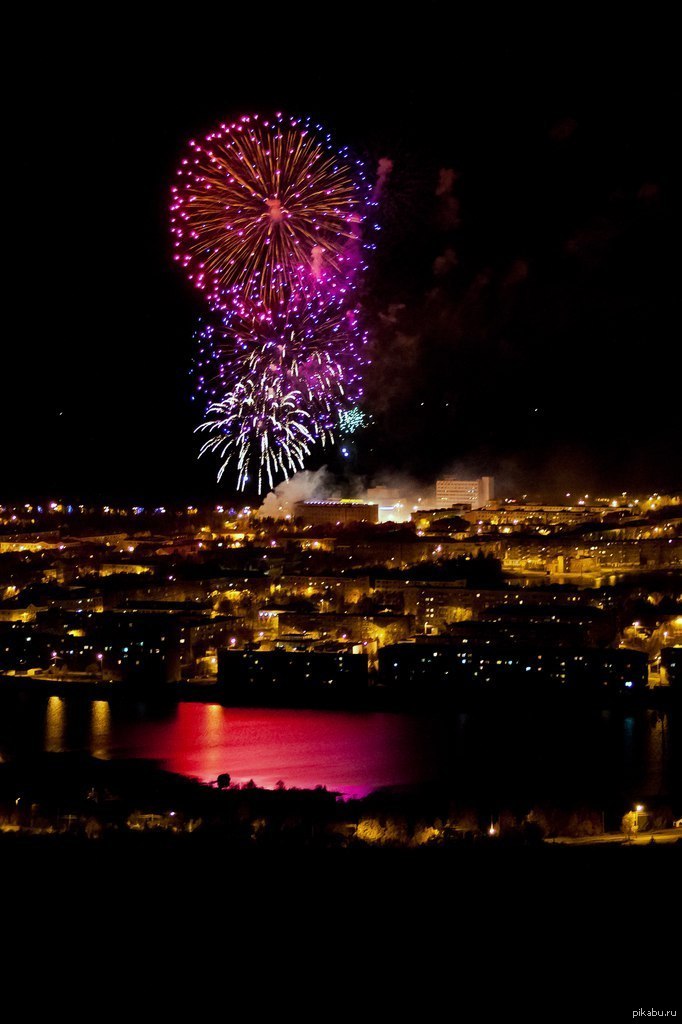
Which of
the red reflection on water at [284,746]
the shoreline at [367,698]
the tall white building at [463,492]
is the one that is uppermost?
the tall white building at [463,492]

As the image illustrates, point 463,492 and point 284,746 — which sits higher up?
point 463,492

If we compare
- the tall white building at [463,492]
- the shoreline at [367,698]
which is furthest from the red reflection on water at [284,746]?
the tall white building at [463,492]

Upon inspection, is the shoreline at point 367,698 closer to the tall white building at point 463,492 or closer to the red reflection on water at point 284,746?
the red reflection on water at point 284,746

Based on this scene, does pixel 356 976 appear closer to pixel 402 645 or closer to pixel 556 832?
pixel 556 832

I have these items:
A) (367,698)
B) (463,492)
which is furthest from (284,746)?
(463,492)

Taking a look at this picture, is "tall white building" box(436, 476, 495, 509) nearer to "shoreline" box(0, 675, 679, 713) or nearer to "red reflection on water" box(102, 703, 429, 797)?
"shoreline" box(0, 675, 679, 713)

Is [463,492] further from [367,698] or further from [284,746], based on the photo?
[284,746]

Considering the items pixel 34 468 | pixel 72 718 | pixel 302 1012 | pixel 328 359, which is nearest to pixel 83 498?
pixel 34 468
